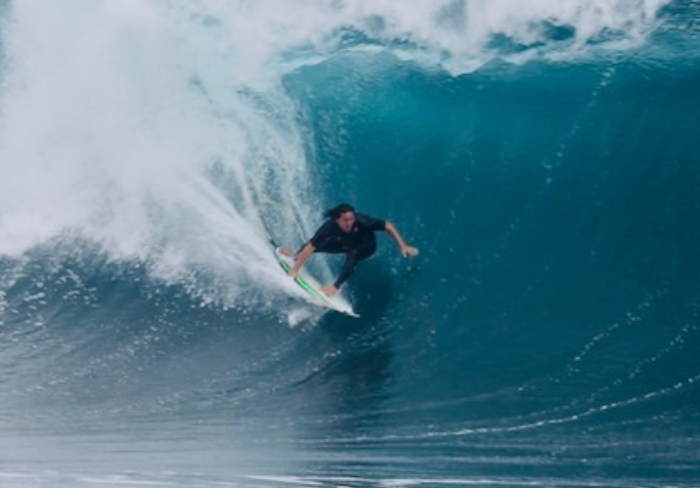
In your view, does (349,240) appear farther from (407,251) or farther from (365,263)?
(365,263)

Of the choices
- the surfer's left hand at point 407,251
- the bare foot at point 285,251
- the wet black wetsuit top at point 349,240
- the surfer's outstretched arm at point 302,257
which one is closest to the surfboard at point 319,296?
the bare foot at point 285,251

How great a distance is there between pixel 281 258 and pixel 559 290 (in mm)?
2884

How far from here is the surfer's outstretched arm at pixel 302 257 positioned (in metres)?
10.0

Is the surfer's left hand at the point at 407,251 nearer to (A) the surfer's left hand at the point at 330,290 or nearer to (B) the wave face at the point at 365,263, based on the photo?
(B) the wave face at the point at 365,263

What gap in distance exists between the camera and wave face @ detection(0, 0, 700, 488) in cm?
841

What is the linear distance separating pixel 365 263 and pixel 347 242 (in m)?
0.95

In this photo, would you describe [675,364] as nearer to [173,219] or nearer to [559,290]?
[559,290]

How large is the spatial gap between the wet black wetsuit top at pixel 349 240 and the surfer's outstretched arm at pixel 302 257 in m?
0.05

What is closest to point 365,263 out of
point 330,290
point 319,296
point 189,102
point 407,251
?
point 319,296

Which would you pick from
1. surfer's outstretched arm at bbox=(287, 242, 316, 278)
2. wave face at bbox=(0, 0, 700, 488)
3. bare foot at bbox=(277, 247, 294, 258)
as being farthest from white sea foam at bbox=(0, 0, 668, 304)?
surfer's outstretched arm at bbox=(287, 242, 316, 278)

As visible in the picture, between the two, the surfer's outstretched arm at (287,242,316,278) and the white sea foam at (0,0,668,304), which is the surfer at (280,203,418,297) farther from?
the white sea foam at (0,0,668,304)

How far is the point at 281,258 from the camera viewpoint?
432 inches

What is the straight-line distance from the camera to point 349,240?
10.2 m

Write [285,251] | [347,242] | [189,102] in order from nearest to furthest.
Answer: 1. [347,242]
2. [285,251]
3. [189,102]
